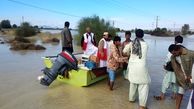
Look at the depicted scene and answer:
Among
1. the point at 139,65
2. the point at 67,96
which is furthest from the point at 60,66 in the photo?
the point at 139,65

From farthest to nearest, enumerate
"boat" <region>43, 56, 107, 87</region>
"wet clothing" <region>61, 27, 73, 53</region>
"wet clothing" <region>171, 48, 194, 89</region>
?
"wet clothing" <region>61, 27, 73, 53</region> < "boat" <region>43, 56, 107, 87</region> < "wet clothing" <region>171, 48, 194, 89</region>

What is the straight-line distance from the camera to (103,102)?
6.98 meters

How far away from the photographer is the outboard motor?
24.3 feet

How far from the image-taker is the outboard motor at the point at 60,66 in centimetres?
741

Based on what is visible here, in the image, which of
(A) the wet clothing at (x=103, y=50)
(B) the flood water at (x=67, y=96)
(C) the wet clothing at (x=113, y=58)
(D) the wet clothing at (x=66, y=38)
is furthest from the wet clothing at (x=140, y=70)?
(D) the wet clothing at (x=66, y=38)

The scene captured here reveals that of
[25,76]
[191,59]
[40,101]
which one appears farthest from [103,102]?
[25,76]

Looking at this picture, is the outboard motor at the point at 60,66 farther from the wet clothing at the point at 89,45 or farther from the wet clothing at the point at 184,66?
the wet clothing at the point at 184,66

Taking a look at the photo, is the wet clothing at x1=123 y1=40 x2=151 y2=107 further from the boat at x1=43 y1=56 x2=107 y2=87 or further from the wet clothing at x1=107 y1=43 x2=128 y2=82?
the boat at x1=43 y1=56 x2=107 y2=87

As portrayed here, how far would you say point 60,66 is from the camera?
7.45 meters

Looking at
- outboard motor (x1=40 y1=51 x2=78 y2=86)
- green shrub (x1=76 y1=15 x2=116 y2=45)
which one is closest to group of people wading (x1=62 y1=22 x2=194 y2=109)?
outboard motor (x1=40 y1=51 x2=78 y2=86)

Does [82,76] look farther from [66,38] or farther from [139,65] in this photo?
[139,65]

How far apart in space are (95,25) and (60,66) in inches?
774

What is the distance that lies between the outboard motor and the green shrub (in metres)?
19.0

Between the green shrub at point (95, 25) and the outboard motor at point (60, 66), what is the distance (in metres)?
19.0
